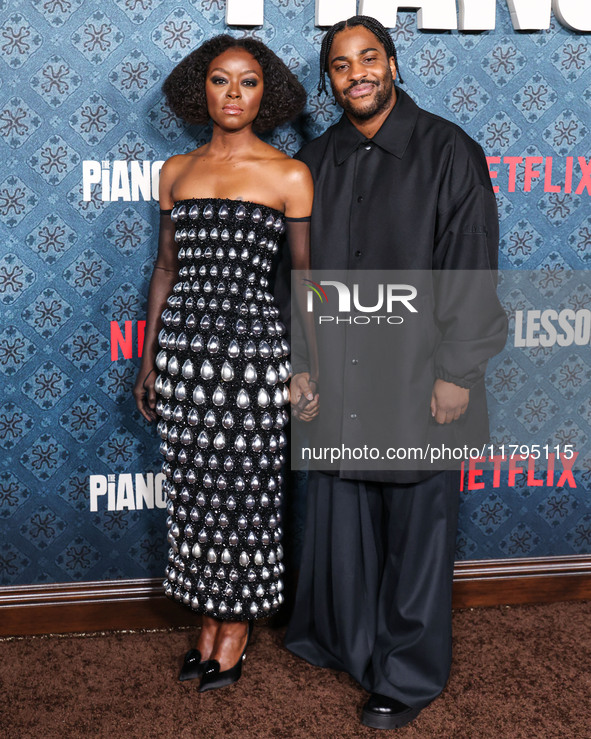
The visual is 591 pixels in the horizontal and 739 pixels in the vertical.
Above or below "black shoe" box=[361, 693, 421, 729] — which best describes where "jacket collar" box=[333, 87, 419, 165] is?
above

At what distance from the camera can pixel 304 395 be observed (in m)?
1.93

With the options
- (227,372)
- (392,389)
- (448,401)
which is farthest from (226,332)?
(448,401)

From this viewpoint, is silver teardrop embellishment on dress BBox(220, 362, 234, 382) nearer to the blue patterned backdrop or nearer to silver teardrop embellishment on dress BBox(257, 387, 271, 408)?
silver teardrop embellishment on dress BBox(257, 387, 271, 408)

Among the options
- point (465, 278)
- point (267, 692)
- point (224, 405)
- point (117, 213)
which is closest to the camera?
point (465, 278)

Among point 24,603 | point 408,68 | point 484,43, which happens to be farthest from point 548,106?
point 24,603

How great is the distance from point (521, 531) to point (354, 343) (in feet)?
3.37

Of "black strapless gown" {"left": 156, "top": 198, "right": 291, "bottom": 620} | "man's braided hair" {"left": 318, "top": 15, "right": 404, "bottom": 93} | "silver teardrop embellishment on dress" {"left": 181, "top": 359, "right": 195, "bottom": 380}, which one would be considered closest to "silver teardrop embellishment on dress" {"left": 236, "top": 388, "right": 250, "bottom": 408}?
"black strapless gown" {"left": 156, "top": 198, "right": 291, "bottom": 620}

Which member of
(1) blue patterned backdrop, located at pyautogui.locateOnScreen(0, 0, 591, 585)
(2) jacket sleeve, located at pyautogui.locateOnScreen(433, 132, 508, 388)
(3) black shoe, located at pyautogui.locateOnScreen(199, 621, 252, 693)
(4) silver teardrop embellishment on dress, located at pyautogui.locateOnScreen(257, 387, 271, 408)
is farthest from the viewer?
(1) blue patterned backdrop, located at pyautogui.locateOnScreen(0, 0, 591, 585)

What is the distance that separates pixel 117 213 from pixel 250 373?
69 centimetres

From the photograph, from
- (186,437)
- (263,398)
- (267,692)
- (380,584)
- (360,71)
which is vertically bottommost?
(267,692)

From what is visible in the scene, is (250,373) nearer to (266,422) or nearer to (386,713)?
(266,422)

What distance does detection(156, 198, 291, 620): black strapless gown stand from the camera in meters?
1.77

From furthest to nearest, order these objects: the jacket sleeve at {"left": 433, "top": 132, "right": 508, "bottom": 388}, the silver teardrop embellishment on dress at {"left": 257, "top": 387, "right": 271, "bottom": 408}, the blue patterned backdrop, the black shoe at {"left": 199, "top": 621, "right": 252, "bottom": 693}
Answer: the blue patterned backdrop
the black shoe at {"left": 199, "top": 621, "right": 252, "bottom": 693}
the silver teardrop embellishment on dress at {"left": 257, "top": 387, "right": 271, "bottom": 408}
the jacket sleeve at {"left": 433, "top": 132, "right": 508, "bottom": 388}

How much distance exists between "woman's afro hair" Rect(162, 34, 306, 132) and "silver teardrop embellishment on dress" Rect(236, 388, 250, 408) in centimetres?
70
